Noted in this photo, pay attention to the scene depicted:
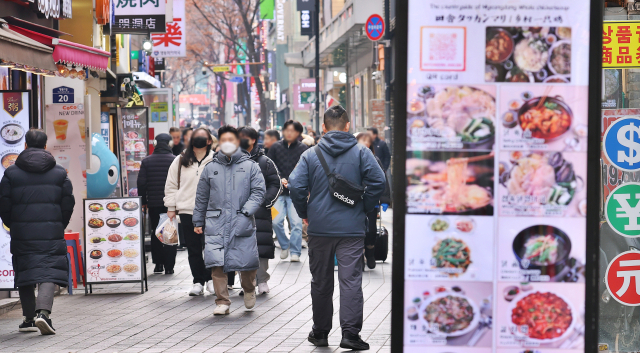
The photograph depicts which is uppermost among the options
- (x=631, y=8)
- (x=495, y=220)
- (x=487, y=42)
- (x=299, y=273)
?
(x=631, y=8)

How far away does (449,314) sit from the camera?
4199 millimetres

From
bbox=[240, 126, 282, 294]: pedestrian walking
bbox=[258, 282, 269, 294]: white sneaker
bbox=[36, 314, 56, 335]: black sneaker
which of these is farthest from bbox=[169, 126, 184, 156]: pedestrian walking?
bbox=[36, 314, 56, 335]: black sneaker

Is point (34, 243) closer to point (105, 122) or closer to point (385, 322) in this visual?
point (385, 322)

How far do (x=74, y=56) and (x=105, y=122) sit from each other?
315 inches

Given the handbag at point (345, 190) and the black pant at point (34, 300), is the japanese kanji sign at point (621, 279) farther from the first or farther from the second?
the black pant at point (34, 300)

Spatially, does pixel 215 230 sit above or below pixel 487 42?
below

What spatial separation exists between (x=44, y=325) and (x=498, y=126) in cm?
528

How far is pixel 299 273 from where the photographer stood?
11602 mm

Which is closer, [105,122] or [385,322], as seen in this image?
[385,322]

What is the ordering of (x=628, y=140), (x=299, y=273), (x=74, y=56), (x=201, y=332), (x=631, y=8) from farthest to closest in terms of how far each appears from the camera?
(x=299, y=273), (x=74, y=56), (x=201, y=332), (x=631, y=8), (x=628, y=140)

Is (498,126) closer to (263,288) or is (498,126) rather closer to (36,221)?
(36,221)

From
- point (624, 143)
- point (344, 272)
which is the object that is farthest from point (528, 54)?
point (344, 272)

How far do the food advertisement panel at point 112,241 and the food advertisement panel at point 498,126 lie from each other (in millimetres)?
6789

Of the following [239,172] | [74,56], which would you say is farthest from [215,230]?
[74,56]
